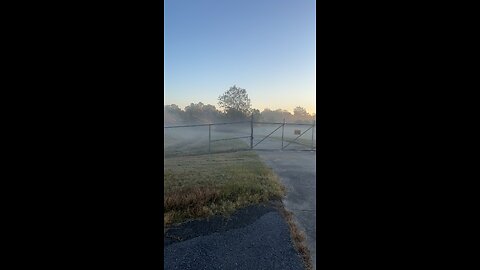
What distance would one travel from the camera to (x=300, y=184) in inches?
201

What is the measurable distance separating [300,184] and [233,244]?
2735 mm

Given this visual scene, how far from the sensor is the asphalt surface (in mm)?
2352

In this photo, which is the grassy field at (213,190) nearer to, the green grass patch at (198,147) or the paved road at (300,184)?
the paved road at (300,184)

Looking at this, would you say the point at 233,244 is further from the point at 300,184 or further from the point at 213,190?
the point at 300,184

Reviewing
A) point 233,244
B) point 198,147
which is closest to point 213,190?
point 233,244

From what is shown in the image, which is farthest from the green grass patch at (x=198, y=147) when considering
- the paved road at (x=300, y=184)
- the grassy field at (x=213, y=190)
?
the grassy field at (x=213, y=190)

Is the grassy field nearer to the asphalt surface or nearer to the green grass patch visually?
the asphalt surface

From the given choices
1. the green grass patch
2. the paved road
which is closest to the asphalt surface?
the paved road

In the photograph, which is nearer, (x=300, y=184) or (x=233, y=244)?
(x=233, y=244)

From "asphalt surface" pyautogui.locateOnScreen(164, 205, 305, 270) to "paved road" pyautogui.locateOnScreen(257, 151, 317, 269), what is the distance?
29cm
